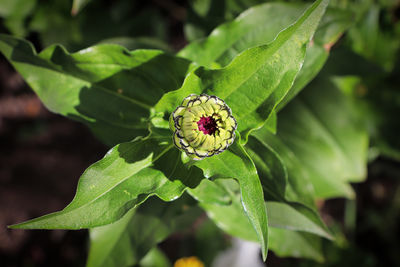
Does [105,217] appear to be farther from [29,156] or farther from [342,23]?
[29,156]

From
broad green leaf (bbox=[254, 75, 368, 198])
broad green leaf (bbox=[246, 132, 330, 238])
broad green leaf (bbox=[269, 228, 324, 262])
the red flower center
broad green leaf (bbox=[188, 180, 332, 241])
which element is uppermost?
the red flower center

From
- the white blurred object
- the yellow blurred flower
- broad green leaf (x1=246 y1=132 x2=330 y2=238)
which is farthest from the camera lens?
the white blurred object

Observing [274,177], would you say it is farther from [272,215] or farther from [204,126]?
[204,126]

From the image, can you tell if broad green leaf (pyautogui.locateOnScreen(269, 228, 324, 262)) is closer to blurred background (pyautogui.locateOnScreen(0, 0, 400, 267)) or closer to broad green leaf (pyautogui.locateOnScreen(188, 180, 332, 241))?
broad green leaf (pyautogui.locateOnScreen(188, 180, 332, 241))

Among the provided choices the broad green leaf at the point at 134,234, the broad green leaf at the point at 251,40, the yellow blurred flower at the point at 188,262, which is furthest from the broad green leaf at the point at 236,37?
the yellow blurred flower at the point at 188,262


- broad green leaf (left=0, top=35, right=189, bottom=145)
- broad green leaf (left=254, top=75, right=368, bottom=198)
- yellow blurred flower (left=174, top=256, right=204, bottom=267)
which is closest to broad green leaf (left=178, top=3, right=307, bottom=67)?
broad green leaf (left=0, top=35, right=189, bottom=145)

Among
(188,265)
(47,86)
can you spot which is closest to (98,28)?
(47,86)
